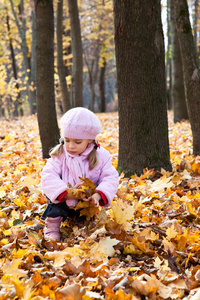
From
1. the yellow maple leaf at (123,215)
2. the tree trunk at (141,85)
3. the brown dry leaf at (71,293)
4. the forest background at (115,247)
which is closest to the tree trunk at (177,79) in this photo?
the tree trunk at (141,85)

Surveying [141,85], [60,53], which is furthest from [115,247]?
[60,53]

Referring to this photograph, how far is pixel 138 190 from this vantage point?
349 cm

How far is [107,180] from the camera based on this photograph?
2564mm

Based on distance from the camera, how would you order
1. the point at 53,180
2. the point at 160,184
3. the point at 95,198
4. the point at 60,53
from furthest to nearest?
1. the point at 60,53
2. the point at 160,184
3. the point at 53,180
4. the point at 95,198

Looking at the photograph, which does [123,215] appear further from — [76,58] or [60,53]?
[60,53]

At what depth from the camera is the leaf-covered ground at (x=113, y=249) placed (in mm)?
1718

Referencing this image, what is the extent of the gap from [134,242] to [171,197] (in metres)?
1.12

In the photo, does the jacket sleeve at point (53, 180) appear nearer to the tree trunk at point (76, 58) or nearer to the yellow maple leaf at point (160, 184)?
the yellow maple leaf at point (160, 184)

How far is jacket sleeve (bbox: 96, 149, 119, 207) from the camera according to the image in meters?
2.49

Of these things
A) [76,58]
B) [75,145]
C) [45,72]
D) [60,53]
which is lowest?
[75,145]

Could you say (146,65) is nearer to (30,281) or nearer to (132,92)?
(132,92)

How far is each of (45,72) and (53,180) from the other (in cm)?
309

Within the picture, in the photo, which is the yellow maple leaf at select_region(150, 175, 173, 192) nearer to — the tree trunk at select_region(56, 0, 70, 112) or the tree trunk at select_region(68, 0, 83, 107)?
the tree trunk at select_region(68, 0, 83, 107)

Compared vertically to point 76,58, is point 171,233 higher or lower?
lower
